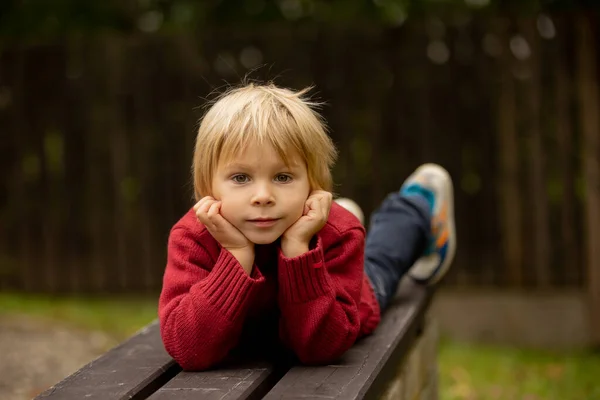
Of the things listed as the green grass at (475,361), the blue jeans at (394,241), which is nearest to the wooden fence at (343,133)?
the green grass at (475,361)

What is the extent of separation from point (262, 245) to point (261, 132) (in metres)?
0.32

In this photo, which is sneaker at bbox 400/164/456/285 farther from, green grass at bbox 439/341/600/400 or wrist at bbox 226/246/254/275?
wrist at bbox 226/246/254/275

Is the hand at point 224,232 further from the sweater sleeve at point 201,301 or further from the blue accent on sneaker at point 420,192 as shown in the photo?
the blue accent on sneaker at point 420,192

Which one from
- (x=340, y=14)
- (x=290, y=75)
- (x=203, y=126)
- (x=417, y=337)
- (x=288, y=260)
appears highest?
(x=340, y=14)

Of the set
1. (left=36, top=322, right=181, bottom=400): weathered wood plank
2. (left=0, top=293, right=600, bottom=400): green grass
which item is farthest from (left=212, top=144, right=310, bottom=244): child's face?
(left=0, top=293, right=600, bottom=400): green grass

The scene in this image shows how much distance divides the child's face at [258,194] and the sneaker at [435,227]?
1346 millimetres

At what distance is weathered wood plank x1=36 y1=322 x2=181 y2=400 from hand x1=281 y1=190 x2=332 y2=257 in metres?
0.46

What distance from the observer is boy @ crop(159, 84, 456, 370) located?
2004 millimetres

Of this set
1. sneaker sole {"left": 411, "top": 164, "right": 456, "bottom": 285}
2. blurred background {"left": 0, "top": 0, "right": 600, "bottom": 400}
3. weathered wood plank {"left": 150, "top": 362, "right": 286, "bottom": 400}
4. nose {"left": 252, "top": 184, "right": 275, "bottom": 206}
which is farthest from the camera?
blurred background {"left": 0, "top": 0, "right": 600, "bottom": 400}

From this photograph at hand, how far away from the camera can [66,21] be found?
7000 mm

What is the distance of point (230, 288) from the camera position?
198cm

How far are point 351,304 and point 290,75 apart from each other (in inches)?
132

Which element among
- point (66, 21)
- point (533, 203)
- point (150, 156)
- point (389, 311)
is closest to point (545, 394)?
point (533, 203)

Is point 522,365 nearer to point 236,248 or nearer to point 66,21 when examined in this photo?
point 236,248
